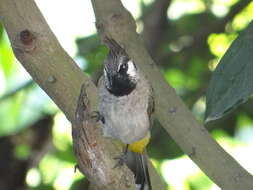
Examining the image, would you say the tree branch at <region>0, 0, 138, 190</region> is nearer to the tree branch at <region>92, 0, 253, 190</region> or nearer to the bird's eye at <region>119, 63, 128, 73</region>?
the tree branch at <region>92, 0, 253, 190</region>

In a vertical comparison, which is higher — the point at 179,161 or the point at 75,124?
the point at 75,124

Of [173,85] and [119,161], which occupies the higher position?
[119,161]

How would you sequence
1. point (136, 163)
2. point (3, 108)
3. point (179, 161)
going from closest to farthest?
point (136, 163) → point (179, 161) → point (3, 108)

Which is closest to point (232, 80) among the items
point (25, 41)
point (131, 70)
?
point (25, 41)

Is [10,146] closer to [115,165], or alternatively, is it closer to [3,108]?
[3,108]

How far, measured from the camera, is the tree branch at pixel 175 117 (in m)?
1.47

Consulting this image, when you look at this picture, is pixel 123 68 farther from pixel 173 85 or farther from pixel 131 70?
pixel 173 85

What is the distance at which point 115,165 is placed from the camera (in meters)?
1.31

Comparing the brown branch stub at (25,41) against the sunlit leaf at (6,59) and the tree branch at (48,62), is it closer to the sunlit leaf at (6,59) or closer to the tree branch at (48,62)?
the tree branch at (48,62)

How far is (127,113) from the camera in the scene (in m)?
1.90

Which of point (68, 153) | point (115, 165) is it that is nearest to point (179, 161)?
point (68, 153)

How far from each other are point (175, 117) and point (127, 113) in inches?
15.6

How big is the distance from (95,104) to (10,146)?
1234mm

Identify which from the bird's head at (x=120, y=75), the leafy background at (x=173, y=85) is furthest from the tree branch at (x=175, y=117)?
the leafy background at (x=173, y=85)
